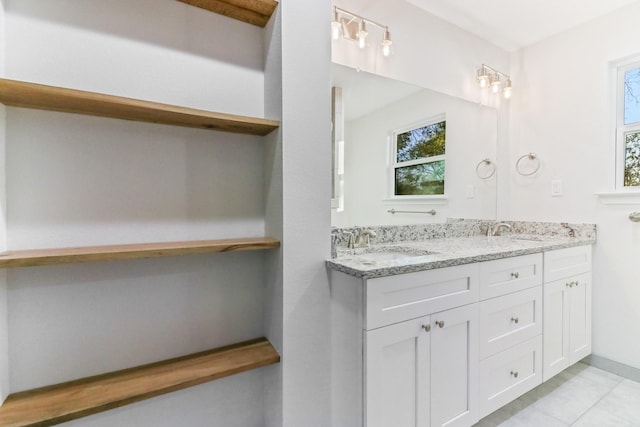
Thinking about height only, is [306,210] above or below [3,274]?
above

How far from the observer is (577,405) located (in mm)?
1742

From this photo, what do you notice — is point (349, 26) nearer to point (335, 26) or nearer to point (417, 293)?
point (335, 26)

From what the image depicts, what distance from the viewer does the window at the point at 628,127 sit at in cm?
202

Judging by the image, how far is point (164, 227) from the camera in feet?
3.91

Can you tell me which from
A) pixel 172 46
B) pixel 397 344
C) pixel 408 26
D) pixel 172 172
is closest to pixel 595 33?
pixel 408 26

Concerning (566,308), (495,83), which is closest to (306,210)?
(566,308)

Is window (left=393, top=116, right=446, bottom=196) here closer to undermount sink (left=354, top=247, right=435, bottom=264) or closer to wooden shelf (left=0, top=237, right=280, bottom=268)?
undermount sink (left=354, top=247, right=435, bottom=264)

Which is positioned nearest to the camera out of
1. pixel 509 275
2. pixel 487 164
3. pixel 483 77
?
pixel 509 275

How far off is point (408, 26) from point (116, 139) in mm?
1819

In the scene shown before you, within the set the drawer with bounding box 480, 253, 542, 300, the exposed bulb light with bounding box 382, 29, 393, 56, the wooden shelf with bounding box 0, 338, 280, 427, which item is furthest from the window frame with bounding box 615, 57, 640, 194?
the wooden shelf with bounding box 0, 338, 280, 427

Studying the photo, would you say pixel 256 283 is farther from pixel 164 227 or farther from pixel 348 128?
pixel 348 128

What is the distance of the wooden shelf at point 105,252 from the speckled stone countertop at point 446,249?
41cm

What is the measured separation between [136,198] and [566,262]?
8.00 feet

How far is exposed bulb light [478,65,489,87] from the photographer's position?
7.63ft
